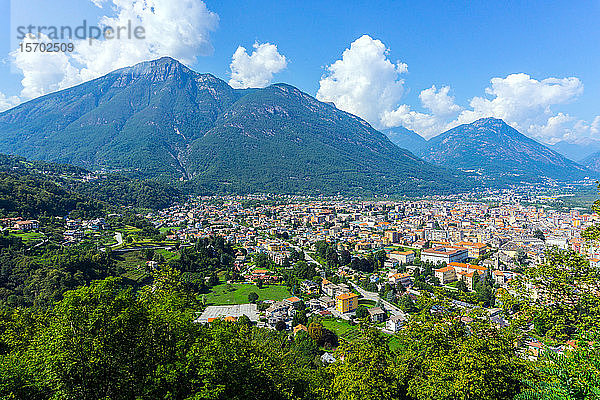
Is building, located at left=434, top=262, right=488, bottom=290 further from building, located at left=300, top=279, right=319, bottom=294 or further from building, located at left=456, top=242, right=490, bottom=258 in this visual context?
building, located at left=300, top=279, right=319, bottom=294

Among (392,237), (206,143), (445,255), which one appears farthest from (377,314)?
(206,143)

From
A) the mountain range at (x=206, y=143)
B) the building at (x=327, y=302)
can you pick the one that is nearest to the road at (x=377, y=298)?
the building at (x=327, y=302)

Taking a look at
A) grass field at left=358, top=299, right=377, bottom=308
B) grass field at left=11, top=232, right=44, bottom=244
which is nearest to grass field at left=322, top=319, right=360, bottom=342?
grass field at left=358, top=299, right=377, bottom=308

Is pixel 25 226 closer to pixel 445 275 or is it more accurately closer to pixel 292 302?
pixel 292 302

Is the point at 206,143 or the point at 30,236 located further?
the point at 206,143

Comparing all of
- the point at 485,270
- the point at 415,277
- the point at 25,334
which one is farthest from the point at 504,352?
the point at 485,270

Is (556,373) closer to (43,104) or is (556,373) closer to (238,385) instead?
(238,385)
